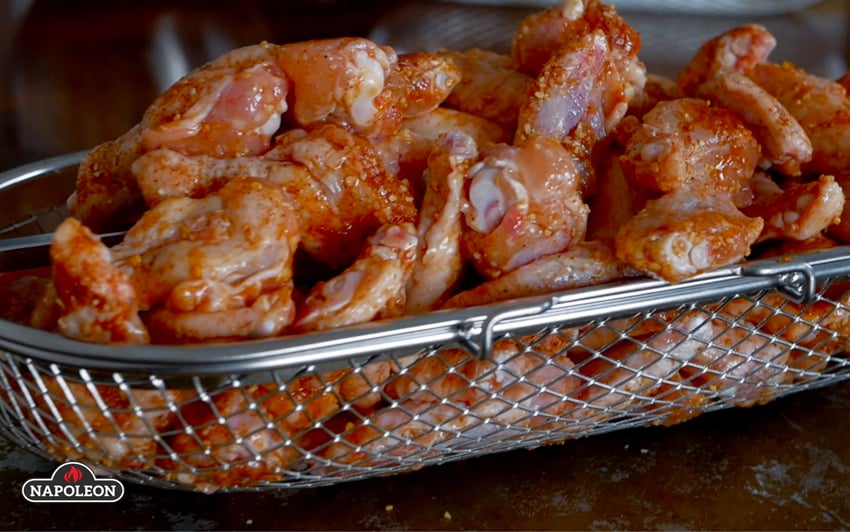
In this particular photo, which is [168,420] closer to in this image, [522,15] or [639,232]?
[639,232]

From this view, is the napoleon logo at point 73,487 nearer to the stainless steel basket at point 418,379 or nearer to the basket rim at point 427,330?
the stainless steel basket at point 418,379

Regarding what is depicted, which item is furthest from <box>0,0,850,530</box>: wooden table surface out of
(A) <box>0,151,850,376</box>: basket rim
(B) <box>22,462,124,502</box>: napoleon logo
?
(A) <box>0,151,850,376</box>: basket rim

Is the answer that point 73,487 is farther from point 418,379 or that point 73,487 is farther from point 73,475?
point 418,379

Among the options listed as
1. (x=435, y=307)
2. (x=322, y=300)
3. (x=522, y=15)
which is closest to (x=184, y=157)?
(x=322, y=300)

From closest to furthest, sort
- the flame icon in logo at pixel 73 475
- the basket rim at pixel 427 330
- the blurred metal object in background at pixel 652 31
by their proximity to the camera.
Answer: the basket rim at pixel 427 330 → the flame icon in logo at pixel 73 475 → the blurred metal object in background at pixel 652 31

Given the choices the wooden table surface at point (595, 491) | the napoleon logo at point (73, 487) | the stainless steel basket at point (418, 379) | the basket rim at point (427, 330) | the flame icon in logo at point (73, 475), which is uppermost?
the basket rim at point (427, 330)

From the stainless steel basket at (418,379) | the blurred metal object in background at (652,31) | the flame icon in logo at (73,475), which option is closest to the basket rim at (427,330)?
the stainless steel basket at (418,379)

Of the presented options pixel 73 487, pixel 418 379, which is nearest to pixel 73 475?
pixel 73 487
